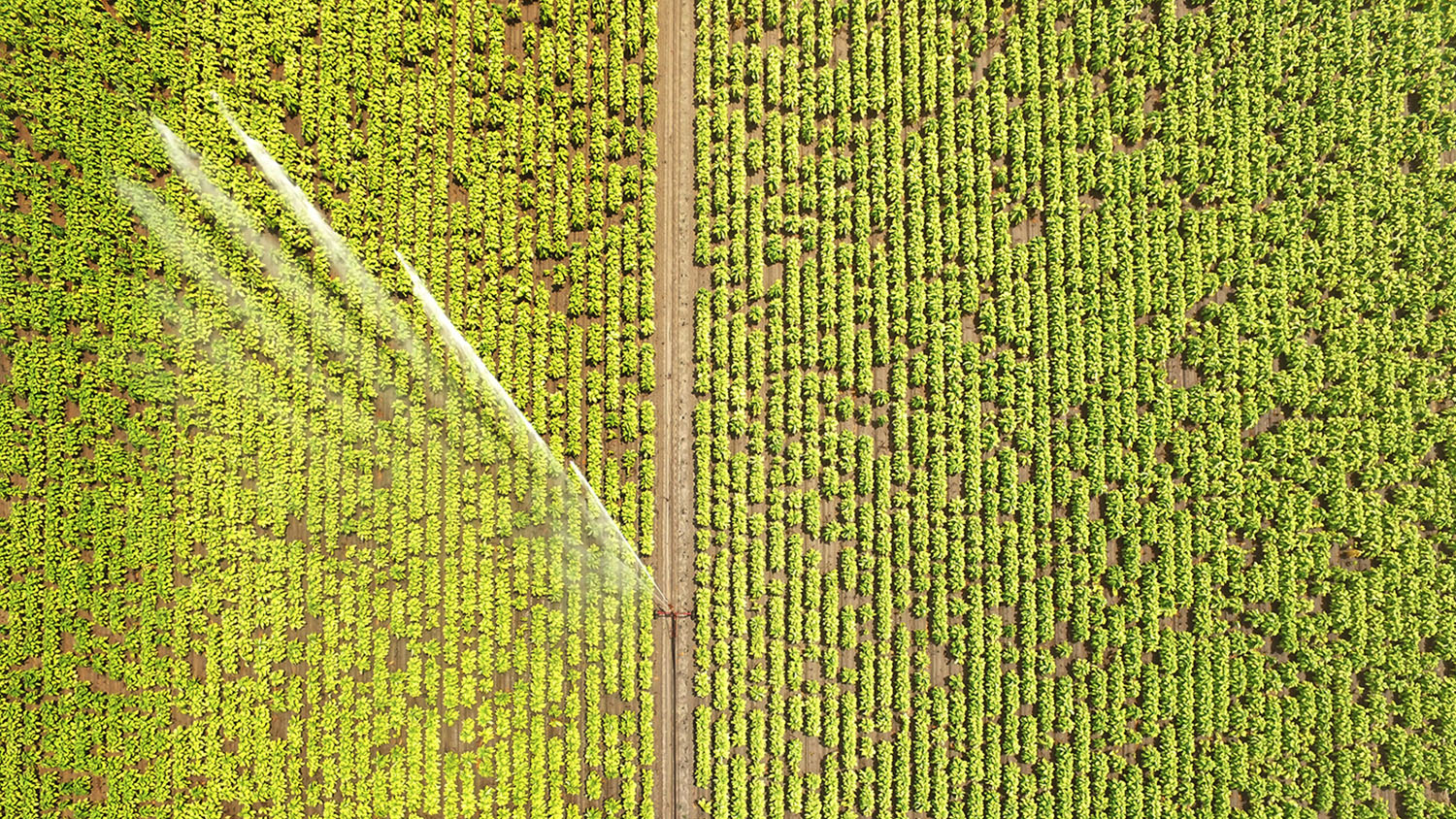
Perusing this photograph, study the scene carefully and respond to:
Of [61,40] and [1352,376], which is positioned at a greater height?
[61,40]

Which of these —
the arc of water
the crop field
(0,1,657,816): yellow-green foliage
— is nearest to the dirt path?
the crop field

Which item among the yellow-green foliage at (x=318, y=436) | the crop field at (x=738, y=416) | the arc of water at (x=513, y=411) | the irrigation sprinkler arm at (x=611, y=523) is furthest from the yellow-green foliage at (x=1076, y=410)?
the yellow-green foliage at (x=318, y=436)

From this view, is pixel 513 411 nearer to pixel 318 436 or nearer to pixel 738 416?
pixel 318 436

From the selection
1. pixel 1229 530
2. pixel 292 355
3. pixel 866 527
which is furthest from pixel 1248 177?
pixel 292 355

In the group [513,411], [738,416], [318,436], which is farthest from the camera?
[738,416]

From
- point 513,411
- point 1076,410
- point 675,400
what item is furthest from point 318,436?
point 1076,410

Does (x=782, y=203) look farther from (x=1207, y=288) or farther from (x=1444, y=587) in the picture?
(x=1444, y=587)

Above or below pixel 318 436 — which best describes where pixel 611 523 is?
below

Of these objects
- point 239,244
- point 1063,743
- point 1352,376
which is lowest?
point 1063,743
